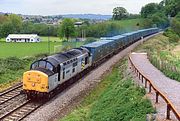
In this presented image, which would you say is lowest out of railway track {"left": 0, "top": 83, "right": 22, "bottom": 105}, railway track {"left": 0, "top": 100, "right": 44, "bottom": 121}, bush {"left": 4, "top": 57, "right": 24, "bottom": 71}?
bush {"left": 4, "top": 57, "right": 24, "bottom": 71}

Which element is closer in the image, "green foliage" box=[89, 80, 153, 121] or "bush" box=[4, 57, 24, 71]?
"green foliage" box=[89, 80, 153, 121]

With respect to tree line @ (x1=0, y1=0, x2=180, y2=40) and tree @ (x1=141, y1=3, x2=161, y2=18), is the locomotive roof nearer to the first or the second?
tree line @ (x1=0, y1=0, x2=180, y2=40)

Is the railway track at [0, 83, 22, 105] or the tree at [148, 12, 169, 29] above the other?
the railway track at [0, 83, 22, 105]

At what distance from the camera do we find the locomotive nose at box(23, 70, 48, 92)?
26.3 meters

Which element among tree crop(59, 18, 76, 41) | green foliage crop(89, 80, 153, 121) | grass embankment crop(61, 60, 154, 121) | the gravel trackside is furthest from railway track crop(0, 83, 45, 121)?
tree crop(59, 18, 76, 41)

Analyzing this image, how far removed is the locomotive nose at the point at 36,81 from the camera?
26.3 m

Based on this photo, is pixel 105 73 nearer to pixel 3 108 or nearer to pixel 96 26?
pixel 3 108

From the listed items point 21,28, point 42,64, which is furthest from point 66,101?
point 21,28

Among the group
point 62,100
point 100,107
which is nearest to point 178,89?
point 100,107

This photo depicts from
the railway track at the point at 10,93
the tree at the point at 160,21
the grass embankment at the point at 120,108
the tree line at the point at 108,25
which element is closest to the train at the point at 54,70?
the railway track at the point at 10,93

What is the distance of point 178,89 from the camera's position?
73.4 ft

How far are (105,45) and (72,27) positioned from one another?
58130 mm

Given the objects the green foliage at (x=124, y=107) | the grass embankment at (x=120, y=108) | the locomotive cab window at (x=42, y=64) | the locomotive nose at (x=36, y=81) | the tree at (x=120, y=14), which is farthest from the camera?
the tree at (x=120, y=14)

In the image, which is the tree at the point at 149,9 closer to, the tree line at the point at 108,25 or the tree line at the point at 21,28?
the tree line at the point at 108,25
